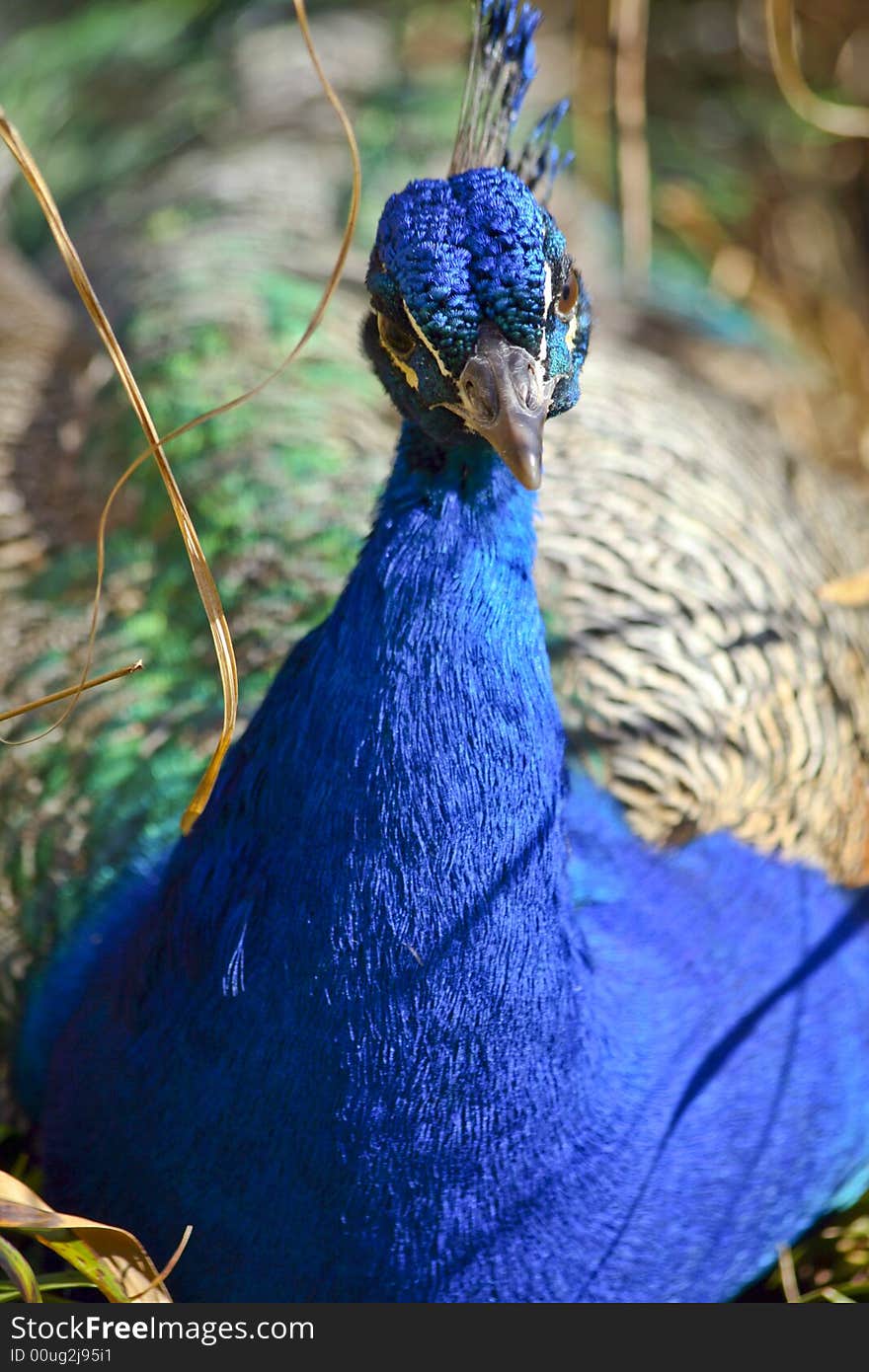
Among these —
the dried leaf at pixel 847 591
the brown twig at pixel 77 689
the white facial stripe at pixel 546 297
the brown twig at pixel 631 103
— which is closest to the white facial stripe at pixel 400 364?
the white facial stripe at pixel 546 297

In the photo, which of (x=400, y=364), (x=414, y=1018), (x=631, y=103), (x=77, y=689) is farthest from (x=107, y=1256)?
(x=631, y=103)

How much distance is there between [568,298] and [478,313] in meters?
0.13

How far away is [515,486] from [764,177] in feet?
8.71

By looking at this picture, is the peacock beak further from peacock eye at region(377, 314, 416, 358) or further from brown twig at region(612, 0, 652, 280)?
brown twig at region(612, 0, 652, 280)

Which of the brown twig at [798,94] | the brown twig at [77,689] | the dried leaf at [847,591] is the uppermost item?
the brown twig at [798,94]

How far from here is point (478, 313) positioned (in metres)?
1.35

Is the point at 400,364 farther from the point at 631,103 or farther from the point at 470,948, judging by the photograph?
the point at 631,103

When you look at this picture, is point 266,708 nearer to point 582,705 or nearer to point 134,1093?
point 134,1093

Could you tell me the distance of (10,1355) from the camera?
1671 millimetres

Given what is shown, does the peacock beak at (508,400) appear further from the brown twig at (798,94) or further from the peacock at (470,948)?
the brown twig at (798,94)

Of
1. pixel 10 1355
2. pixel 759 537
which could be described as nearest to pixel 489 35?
pixel 759 537

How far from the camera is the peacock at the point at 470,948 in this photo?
1460 millimetres

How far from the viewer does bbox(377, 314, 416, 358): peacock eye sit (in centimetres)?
142

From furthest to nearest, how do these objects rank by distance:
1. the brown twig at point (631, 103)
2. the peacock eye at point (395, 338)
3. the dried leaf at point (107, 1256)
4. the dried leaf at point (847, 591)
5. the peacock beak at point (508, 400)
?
the brown twig at point (631, 103)
the dried leaf at point (847, 591)
the dried leaf at point (107, 1256)
the peacock eye at point (395, 338)
the peacock beak at point (508, 400)
